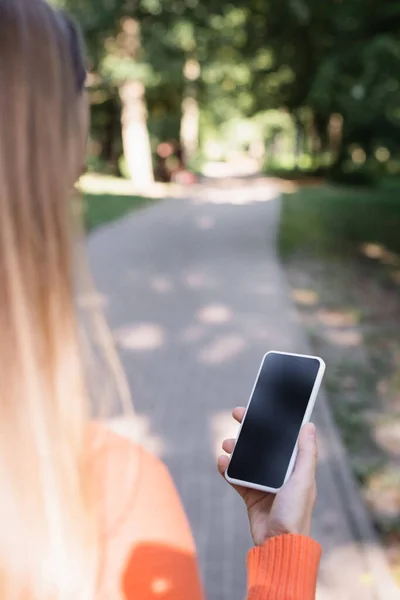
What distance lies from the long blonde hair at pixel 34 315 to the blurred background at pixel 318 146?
3.66 ft

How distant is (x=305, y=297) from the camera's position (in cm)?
957

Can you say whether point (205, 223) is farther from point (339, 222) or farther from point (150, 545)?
point (150, 545)

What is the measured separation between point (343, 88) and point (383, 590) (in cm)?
931

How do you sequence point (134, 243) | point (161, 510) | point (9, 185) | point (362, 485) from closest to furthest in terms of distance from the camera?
1. point (9, 185)
2. point (161, 510)
3. point (362, 485)
4. point (134, 243)

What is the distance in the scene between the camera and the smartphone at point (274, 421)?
124 centimetres

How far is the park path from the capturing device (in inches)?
143

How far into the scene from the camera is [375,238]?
49.0 feet

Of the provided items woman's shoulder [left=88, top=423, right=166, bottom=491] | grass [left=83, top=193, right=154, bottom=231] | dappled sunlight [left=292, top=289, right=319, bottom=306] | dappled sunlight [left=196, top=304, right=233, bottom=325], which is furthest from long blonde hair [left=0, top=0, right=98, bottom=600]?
grass [left=83, top=193, right=154, bottom=231]

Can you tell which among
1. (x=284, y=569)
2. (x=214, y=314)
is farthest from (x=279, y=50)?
(x=284, y=569)

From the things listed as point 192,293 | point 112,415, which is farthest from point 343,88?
point 112,415

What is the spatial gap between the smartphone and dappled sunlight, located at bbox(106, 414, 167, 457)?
3452 mm

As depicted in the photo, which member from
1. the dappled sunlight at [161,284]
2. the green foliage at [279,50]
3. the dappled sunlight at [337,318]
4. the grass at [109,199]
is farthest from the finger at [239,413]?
the grass at [109,199]

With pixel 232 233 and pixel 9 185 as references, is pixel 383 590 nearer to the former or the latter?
pixel 9 185

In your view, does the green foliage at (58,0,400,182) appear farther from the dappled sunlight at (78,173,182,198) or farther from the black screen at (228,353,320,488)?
the black screen at (228,353,320,488)
